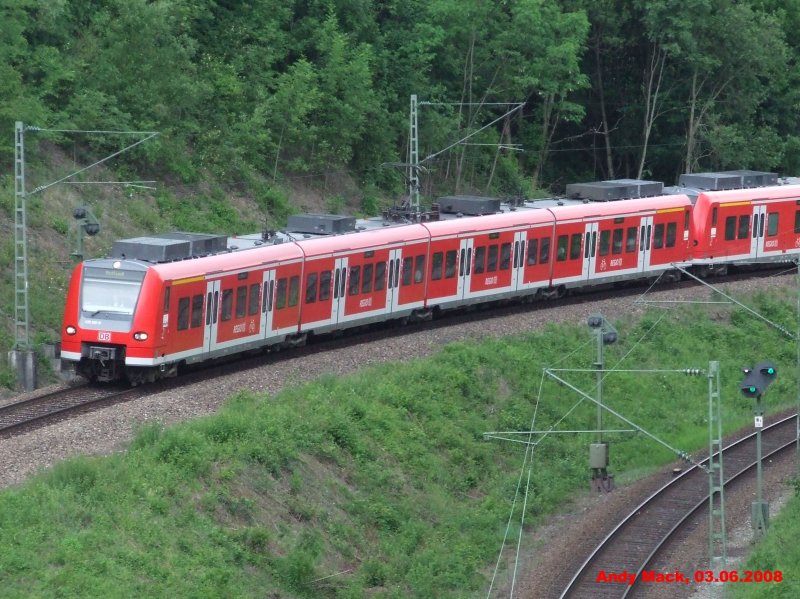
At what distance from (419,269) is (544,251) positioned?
508cm

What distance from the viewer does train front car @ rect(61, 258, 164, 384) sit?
33.0m

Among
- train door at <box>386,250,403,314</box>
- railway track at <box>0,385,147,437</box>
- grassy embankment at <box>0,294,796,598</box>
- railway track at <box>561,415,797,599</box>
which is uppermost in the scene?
train door at <box>386,250,403,314</box>

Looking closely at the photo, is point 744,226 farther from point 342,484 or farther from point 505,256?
point 342,484

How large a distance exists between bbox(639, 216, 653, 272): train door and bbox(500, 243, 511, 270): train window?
18.3 feet

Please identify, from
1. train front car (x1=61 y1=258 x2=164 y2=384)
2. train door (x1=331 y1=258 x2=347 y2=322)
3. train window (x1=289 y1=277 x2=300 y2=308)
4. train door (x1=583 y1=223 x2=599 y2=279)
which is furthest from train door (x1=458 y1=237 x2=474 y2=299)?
train front car (x1=61 y1=258 x2=164 y2=384)

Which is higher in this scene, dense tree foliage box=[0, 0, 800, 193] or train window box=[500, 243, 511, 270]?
dense tree foliage box=[0, 0, 800, 193]

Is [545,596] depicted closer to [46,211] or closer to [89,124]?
[46,211]

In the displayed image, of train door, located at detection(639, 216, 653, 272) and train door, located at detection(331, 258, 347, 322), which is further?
train door, located at detection(639, 216, 653, 272)

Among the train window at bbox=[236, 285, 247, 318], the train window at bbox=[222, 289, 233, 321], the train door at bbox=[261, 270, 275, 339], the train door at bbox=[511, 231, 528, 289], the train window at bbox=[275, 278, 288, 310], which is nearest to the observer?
the train window at bbox=[222, 289, 233, 321]

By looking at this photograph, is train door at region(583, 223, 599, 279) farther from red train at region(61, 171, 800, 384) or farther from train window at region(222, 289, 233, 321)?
train window at region(222, 289, 233, 321)

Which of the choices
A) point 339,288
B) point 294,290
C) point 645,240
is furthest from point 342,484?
point 645,240

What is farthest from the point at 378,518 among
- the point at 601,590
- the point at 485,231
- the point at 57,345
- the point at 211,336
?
the point at 485,231

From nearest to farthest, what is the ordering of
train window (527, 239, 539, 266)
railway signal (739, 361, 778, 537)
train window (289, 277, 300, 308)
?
1. railway signal (739, 361, 778, 537)
2. train window (289, 277, 300, 308)
3. train window (527, 239, 539, 266)

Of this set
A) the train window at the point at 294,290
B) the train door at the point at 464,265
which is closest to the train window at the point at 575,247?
the train door at the point at 464,265
